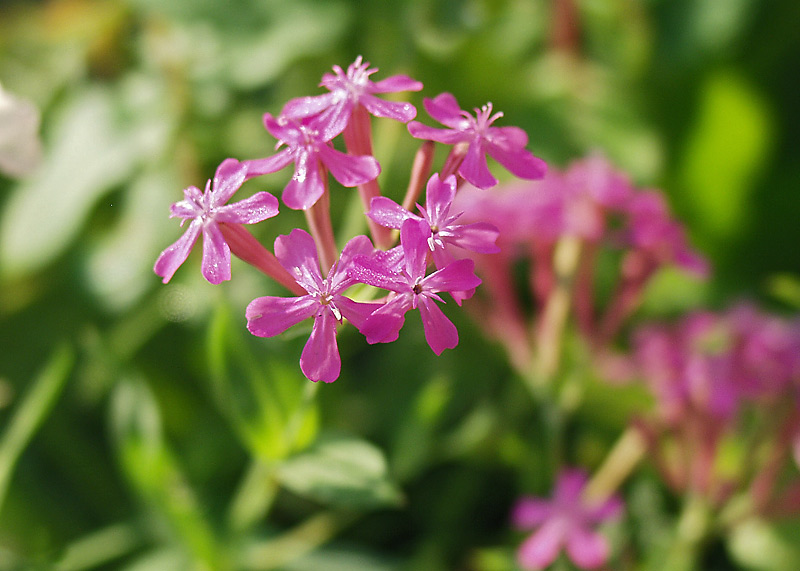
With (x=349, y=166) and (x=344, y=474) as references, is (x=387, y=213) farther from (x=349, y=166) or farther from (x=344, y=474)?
(x=344, y=474)

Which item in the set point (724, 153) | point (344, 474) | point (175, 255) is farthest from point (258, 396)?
point (724, 153)

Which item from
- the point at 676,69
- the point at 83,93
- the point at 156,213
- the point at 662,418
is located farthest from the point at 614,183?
the point at 83,93

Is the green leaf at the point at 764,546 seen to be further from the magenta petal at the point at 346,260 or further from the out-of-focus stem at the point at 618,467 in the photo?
the magenta petal at the point at 346,260

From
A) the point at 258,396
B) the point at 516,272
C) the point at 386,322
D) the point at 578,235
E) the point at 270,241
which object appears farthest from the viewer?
the point at 516,272

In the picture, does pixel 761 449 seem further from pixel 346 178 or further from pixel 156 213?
pixel 156 213

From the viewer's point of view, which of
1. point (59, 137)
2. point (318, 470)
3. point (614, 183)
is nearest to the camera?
point (318, 470)

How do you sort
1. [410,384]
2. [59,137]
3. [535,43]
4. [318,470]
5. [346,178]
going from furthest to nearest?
[535,43] → [59,137] → [410,384] → [318,470] → [346,178]

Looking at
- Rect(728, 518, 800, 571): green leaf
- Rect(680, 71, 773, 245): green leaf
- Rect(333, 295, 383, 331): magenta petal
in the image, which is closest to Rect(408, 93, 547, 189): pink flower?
Rect(333, 295, 383, 331): magenta petal
